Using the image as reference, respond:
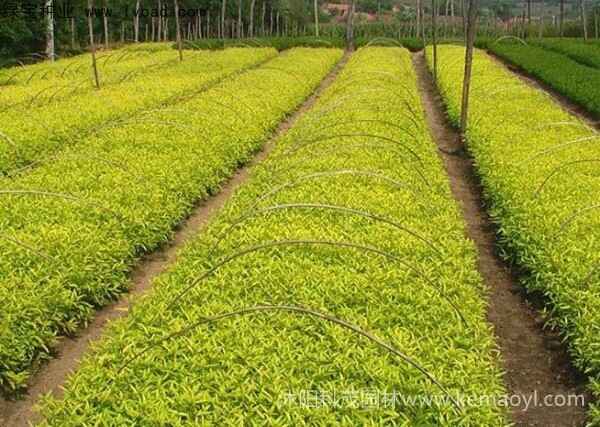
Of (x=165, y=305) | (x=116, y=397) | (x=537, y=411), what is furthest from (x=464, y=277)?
(x=116, y=397)

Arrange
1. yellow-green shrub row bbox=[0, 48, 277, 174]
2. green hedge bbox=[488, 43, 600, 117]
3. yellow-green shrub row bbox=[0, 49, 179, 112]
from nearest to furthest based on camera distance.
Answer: yellow-green shrub row bbox=[0, 48, 277, 174], yellow-green shrub row bbox=[0, 49, 179, 112], green hedge bbox=[488, 43, 600, 117]

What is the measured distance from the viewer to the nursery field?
13.3 feet

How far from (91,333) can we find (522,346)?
391 centimetres

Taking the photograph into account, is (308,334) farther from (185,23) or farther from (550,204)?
(185,23)

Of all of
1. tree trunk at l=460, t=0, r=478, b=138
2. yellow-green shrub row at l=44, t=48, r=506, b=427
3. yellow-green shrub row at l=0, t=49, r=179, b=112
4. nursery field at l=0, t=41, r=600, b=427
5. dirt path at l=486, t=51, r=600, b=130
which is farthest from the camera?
dirt path at l=486, t=51, r=600, b=130

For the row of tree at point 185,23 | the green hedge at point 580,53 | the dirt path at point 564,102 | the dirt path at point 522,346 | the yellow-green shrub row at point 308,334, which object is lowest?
the dirt path at point 522,346

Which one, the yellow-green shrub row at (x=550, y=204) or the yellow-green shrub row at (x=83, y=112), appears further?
the yellow-green shrub row at (x=83, y=112)

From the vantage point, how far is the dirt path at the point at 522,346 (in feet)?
15.0

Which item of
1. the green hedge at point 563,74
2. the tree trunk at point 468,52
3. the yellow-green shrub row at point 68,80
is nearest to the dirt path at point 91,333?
the tree trunk at point 468,52

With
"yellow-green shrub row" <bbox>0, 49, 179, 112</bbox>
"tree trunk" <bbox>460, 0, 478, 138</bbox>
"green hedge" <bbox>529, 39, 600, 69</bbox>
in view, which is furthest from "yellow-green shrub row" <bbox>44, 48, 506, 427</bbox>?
"green hedge" <bbox>529, 39, 600, 69</bbox>

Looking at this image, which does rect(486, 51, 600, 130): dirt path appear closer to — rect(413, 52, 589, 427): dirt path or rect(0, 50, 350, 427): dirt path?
rect(413, 52, 589, 427): dirt path

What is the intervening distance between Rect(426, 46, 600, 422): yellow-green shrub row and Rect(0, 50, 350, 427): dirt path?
12.8ft

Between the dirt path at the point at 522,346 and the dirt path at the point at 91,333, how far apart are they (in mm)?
3400

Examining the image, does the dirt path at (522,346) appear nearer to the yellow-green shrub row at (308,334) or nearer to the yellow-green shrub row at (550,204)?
the yellow-green shrub row at (550,204)
